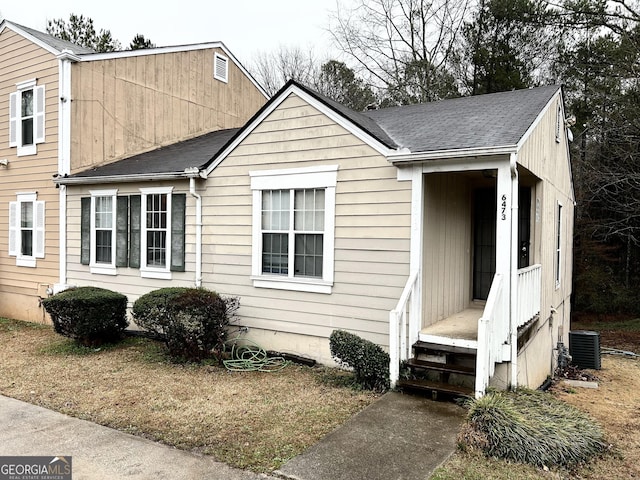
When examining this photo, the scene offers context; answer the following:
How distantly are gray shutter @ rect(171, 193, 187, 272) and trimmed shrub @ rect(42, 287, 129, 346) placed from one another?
1.13 m

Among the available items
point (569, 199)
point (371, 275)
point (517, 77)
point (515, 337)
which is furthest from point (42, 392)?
point (517, 77)

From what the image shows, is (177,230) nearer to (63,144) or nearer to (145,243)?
(145,243)

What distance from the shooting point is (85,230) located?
407 inches

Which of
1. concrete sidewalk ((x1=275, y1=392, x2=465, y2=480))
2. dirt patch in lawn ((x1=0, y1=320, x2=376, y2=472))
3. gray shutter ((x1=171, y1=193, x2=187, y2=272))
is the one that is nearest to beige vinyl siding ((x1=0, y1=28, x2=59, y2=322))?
dirt patch in lawn ((x1=0, y1=320, x2=376, y2=472))

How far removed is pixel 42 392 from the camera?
6.36 metres

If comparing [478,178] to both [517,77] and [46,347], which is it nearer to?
[46,347]

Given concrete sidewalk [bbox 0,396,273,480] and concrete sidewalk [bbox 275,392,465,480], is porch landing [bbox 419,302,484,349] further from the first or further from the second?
concrete sidewalk [bbox 0,396,273,480]

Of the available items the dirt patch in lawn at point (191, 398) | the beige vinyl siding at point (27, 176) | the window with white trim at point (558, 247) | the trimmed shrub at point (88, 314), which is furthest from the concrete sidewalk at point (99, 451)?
the window with white trim at point (558, 247)

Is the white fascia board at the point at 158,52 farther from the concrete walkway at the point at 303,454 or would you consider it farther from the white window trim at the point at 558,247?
the white window trim at the point at 558,247

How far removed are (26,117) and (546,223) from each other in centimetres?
1144

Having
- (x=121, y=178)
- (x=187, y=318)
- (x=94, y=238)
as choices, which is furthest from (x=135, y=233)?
(x=187, y=318)

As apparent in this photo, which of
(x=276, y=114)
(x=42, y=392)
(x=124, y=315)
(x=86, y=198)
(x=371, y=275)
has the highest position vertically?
(x=276, y=114)

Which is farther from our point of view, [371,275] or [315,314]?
[315,314]

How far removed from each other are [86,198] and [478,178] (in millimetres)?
7779
